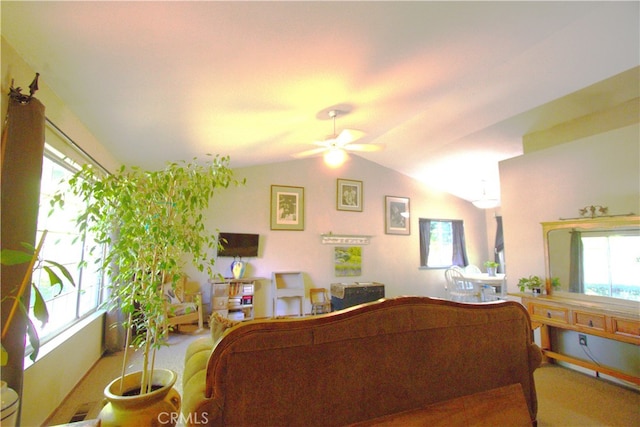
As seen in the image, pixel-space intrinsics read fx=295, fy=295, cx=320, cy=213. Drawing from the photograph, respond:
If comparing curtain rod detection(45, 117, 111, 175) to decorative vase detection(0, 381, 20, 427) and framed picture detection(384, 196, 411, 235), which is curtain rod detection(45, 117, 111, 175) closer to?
decorative vase detection(0, 381, 20, 427)

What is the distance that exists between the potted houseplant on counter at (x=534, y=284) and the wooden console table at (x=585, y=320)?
0.45 feet

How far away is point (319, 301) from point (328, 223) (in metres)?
1.51

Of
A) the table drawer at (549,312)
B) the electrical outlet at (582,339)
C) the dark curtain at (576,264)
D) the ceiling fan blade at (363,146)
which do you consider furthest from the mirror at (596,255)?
the ceiling fan blade at (363,146)

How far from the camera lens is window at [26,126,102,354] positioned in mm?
2141

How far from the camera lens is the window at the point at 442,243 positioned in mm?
6727

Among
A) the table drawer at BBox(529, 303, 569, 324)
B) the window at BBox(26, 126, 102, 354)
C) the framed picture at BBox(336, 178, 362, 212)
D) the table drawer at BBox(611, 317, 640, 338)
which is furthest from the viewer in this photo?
the framed picture at BBox(336, 178, 362, 212)

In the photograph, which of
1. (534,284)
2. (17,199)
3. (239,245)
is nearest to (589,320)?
(534,284)

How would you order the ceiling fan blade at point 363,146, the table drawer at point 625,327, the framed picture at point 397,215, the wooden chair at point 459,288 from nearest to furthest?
1. the table drawer at point 625,327
2. the ceiling fan blade at point 363,146
3. the wooden chair at point 459,288
4. the framed picture at point 397,215

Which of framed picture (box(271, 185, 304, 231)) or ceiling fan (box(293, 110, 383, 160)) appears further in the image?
framed picture (box(271, 185, 304, 231))

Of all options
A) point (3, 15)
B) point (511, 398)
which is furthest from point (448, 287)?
point (3, 15)

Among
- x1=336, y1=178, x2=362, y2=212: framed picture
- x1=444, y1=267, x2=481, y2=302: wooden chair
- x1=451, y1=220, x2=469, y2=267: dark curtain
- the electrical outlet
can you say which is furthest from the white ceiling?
x1=451, y1=220, x2=469, y2=267: dark curtain

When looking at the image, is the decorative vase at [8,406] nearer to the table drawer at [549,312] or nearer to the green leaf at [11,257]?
the green leaf at [11,257]

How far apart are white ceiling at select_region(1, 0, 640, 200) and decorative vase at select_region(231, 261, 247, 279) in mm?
1998

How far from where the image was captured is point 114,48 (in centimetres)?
163
